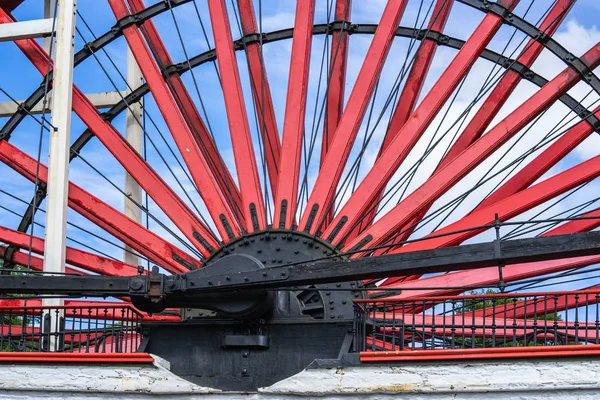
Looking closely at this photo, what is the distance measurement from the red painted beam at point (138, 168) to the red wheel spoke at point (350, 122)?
4.41ft

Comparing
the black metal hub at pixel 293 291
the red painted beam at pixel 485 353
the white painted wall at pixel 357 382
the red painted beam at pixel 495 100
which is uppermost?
the red painted beam at pixel 495 100

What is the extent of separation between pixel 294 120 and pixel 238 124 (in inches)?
32.7

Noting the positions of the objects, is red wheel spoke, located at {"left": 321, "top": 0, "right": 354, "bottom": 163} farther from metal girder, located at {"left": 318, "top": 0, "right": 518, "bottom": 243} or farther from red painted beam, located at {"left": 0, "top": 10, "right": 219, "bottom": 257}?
red painted beam, located at {"left": 0, "top": 10, "right": 219, "bottom": 257}

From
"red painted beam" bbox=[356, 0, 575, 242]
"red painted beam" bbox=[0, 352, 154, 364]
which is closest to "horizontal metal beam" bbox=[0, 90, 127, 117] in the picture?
"red painted beam" bbox=[356, 0, 575, 242]

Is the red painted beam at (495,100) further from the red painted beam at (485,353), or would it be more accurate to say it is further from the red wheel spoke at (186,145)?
the red painted beam at (485,353)

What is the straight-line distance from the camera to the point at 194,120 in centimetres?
1411

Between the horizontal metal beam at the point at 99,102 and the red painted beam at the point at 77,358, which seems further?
the horizontal metal beam at the point at 99,102

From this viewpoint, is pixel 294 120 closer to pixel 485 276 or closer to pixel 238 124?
pixel 238 124

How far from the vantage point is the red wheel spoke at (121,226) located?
12250 mm

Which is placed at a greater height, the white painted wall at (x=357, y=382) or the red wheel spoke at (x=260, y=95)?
the red wheel spoke at (x=260, y=95)

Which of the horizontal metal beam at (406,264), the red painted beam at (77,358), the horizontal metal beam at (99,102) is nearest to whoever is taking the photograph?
the horizontal metal beam at (406,264)

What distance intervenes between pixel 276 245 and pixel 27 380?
123 inches

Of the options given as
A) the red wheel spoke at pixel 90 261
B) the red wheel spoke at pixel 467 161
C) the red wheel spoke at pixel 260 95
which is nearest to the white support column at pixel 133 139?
the red wheel spoke at pixel 90 261

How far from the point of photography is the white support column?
14.1 metres
